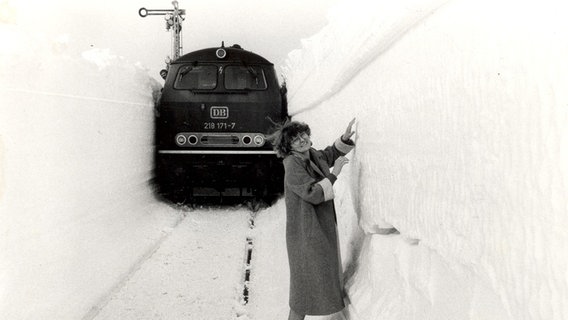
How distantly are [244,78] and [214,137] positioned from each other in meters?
1.04

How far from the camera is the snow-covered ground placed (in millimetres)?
1073

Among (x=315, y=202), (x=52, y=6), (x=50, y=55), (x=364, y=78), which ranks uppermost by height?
(x=52, y=6)

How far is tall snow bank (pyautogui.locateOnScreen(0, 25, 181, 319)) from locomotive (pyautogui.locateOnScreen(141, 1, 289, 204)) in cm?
96

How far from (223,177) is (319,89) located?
339 cm

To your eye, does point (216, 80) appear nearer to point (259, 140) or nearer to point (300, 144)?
point (259, 140)

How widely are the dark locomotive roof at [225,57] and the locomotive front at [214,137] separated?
0.57 feet

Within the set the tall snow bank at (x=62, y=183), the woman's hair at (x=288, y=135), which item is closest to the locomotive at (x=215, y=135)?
the tall snow bank at (x=62, y=183)

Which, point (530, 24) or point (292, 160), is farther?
point (292, 160)

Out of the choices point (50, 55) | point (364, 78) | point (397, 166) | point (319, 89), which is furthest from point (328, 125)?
point (50, 55)

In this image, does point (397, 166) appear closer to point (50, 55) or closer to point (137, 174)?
point (50, 55)

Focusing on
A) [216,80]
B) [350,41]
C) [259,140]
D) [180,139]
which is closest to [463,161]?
[350,41]

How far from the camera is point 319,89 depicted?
159 inches

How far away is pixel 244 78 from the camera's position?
24.9ft

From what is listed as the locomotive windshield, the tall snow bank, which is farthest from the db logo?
the tall snow bank
